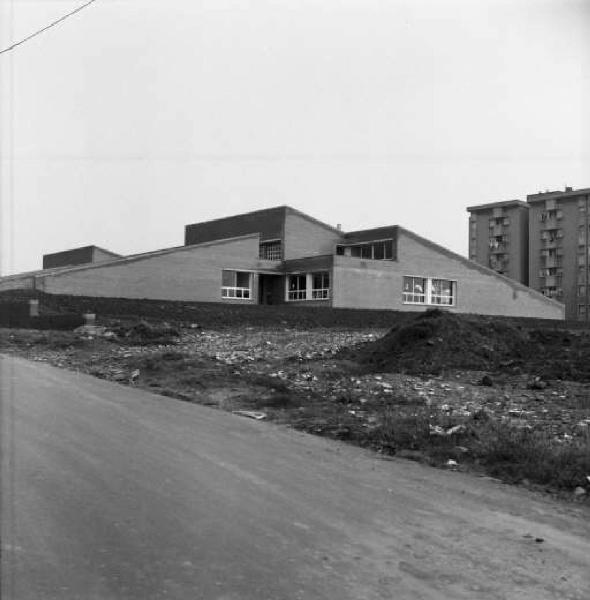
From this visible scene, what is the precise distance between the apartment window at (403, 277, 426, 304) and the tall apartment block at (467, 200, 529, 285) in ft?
155

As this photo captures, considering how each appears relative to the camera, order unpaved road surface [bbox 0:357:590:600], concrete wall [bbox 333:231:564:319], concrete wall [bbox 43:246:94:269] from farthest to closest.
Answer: concrete wall [bbox 43:246:94:269], concrete wall [bbox 333:231:564:319], unpaved road surface [bbox 0:357:590:600]

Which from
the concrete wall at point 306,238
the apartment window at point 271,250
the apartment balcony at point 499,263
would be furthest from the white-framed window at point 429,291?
the apartment balcony at point 499,263

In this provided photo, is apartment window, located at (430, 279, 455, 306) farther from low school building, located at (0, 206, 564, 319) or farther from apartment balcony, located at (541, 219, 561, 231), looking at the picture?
apartment balcony, located at (541, 219, 561, 231)

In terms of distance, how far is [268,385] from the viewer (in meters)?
13.9

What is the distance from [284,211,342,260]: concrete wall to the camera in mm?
57875

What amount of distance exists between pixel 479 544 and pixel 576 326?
161 feet

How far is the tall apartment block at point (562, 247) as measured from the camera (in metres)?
89.3

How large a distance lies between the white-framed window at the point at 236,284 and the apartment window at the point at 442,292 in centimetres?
1615

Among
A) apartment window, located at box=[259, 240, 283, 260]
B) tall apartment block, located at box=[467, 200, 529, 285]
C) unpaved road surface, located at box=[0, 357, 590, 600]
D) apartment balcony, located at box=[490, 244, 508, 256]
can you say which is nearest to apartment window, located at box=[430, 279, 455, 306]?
apartment window, located at box=[259, 240, 283, 260]

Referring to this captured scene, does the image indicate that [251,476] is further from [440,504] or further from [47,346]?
[47,346]

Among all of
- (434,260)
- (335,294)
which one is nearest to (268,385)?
(335,294)

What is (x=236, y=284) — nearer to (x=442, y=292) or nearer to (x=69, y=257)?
(x=442, y=292)

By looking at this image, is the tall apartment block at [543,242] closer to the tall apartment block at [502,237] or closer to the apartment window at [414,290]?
the tall apartment block at [502,237]

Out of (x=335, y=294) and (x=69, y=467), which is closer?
(x=69, y=467)
